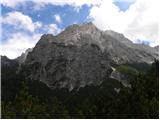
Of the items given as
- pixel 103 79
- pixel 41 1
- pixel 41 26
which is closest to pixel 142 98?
pixel 41 26

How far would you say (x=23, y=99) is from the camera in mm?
21000

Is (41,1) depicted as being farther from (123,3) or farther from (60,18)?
(123,3)

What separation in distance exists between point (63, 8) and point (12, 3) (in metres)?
1.31

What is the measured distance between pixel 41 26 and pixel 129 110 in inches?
207

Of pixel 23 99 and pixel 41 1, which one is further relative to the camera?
pixel 23 99

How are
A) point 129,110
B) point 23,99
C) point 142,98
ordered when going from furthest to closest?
point 23,99
point 142,98
point 129,110

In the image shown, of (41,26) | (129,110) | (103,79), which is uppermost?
(103,79)

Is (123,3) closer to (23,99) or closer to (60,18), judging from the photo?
(60,18)

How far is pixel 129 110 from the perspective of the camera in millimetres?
13938

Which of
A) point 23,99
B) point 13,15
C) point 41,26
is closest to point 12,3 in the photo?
point 13,15

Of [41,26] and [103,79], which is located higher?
[103,79]

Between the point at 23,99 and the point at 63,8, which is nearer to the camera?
the point at 63,8

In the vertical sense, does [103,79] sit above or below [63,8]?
above

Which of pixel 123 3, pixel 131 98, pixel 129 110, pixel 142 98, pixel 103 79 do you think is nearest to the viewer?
pixel 123 3
